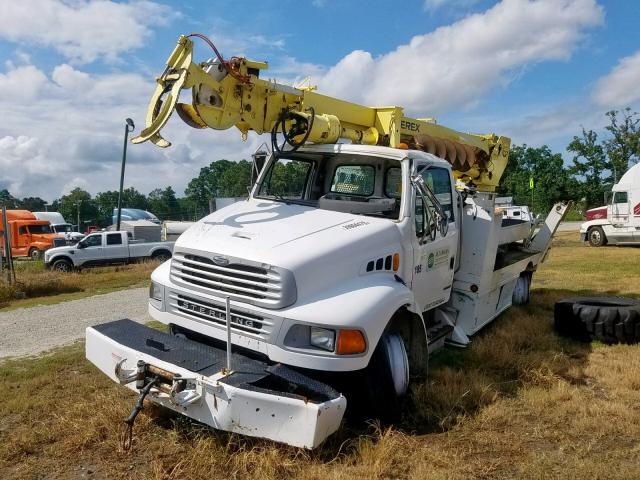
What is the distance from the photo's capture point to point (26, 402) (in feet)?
15.9

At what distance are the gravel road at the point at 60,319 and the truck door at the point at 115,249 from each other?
27.3 ft

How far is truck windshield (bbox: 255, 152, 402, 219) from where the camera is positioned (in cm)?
568

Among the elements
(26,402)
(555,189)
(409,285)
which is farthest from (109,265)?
(555,189)

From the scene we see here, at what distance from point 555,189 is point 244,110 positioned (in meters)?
45.7

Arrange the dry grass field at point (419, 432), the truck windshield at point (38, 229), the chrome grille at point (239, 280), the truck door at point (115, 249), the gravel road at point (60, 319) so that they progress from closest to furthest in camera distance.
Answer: the dry grass field at point (419, 432)
the chrome grille at point (239, 280)
the gravel road at point (60, 319)
the truck door at point (115, 249)
the truck windshield at point (38, 229)

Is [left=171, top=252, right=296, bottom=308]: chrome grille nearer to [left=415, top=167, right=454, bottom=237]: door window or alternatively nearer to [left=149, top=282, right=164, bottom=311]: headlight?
[left=149, top=282, right=164, bottom=311]: headlight

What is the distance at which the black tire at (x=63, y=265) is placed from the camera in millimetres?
19781

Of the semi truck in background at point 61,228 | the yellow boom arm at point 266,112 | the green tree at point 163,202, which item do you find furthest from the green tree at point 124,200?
the yellow boom arm at point 266,112

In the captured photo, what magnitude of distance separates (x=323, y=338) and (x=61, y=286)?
12.8 metres

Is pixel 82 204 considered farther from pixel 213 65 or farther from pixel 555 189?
pixel 213 65

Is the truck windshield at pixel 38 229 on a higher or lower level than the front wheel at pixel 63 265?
higher

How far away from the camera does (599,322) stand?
21.6 feet

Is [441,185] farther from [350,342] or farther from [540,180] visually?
[540,180]

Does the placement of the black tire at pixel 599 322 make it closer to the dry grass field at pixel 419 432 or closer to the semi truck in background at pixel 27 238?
the dry grass field at pixel 419 432
